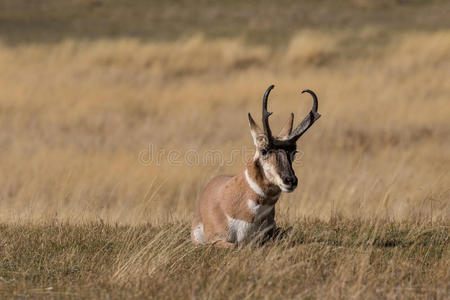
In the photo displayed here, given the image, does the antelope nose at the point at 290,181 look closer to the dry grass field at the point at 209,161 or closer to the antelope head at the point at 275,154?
the antelope head at the point at 275,154

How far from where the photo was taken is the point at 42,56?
2500cm

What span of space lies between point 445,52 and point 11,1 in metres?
37.3

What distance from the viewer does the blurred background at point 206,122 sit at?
38.8ft

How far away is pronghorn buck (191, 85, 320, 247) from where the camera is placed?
6.44 metres

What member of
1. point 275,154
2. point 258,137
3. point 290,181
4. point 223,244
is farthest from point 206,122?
point 290,181

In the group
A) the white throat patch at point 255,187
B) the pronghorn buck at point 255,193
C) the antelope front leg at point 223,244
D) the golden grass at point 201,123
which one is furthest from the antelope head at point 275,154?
the golden grass at point 201,123

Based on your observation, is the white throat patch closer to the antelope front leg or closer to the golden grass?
the antelope front leg

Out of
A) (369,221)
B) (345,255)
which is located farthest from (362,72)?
(345,255)

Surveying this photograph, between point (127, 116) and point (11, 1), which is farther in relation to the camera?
point (11, 1)

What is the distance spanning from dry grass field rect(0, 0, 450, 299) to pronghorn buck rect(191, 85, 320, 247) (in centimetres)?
23

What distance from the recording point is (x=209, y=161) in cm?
1480

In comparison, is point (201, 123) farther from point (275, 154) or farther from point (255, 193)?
point (275, 154)

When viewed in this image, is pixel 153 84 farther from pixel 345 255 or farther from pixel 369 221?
pixel 345 255

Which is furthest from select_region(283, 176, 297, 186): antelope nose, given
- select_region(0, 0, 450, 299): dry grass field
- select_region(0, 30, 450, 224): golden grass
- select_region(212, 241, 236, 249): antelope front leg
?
select_region(0, 30, 450, 224): golden grass
